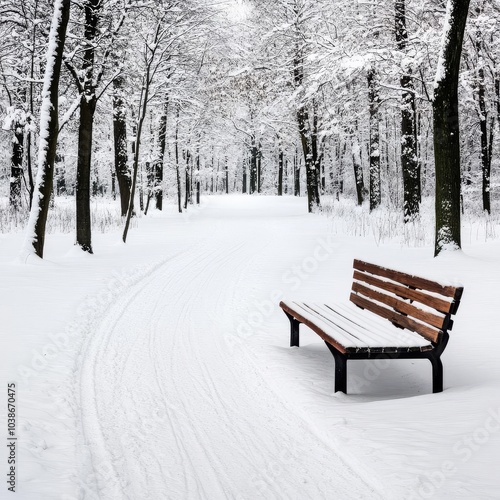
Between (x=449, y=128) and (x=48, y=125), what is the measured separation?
8.08m

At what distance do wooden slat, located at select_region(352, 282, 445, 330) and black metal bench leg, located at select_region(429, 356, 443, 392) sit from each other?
0.97 ft

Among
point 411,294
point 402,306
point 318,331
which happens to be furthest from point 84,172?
point 411,294

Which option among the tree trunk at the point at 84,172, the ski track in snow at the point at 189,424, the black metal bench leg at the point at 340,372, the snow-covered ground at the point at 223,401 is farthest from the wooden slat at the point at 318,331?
the tree trunk at the point at 84,172

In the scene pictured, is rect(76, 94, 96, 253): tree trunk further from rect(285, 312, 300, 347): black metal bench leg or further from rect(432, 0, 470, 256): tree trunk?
rect(432, 0, 470, 256): tree trunk

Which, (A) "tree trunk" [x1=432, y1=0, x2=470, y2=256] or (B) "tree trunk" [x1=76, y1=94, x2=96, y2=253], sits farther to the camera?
(B) "tree trunk" [x1=76, y1=94, x2=96, y2=253]

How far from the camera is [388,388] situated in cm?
438

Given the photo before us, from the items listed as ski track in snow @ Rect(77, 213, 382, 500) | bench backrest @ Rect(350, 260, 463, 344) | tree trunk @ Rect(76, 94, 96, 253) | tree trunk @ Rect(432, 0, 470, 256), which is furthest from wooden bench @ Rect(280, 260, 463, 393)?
tree trunk @ Rect(76, 94, 96, 253)

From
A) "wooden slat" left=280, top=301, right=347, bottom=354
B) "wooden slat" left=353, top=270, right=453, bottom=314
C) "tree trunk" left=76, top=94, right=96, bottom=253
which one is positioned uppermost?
"tree trunk" left=76, top=94, right=96, bottom=253

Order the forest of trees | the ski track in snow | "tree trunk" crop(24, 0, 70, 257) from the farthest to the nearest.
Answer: the forest of trees
"tree trunk" crop(24, 0, 70, 257)
the ski track in snow

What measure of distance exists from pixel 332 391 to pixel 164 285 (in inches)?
186

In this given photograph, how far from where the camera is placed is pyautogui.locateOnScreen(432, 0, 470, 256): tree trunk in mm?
8656

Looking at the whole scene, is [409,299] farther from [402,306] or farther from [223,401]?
[223,401]

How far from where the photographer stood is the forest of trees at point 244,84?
9734 mm

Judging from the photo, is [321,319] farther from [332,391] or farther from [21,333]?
[21,333]
